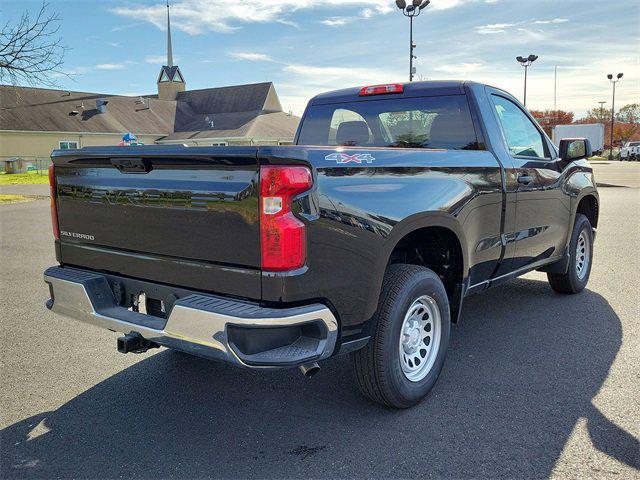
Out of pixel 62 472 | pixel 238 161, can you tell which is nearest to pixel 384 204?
pixel 238 161

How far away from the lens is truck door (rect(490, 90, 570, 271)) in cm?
439

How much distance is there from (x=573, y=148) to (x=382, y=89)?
74.0 inches

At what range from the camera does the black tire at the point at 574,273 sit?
219 inches

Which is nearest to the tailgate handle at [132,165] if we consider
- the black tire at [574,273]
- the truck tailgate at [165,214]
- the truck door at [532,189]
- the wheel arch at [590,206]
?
the truck tailgate at [165,214]

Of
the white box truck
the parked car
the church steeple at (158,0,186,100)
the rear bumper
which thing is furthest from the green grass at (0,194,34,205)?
the parked car

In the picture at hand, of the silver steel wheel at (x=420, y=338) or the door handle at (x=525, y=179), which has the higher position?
the door handle at (x=525, y=179)

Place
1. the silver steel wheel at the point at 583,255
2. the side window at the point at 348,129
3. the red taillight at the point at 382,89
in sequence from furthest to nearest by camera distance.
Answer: the silver steel wheel at the point at 583,255 < the side window at the point at 348,129 < the red taillight at the point at 382,89

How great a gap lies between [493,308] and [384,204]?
292 centimetres

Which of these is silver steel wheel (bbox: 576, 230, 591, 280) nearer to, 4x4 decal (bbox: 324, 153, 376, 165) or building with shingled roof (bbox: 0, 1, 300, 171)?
4x4 decal (bbox: 324, 153, 376, 165)

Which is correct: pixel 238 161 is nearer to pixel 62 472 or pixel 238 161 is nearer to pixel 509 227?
pixel 62 472

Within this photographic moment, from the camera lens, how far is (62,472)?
2723mm

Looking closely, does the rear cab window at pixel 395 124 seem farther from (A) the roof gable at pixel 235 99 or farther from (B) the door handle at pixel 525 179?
(A) the roof gable at pixel 235 99

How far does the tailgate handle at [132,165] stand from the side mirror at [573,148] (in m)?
3.71

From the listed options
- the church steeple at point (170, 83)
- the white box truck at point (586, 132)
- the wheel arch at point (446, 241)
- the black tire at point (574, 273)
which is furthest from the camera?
the church steeple at point (170, 83)
